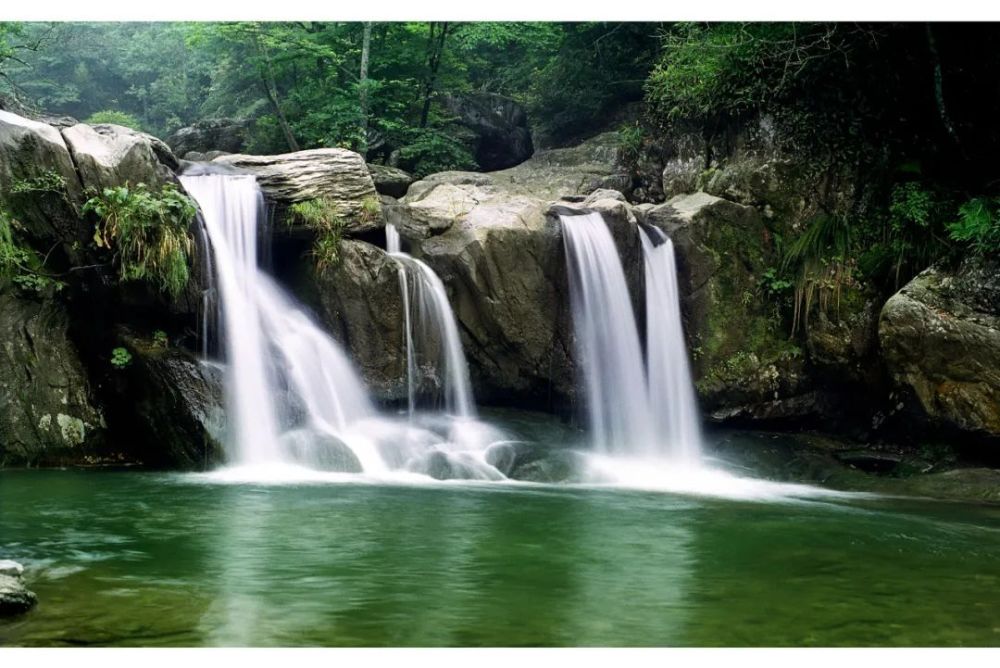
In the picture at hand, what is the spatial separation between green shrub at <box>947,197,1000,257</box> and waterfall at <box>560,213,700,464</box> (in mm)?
3575

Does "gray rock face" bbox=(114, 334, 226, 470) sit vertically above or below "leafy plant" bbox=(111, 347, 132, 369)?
below

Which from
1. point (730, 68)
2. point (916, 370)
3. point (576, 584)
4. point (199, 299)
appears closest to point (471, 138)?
point (730, 68)

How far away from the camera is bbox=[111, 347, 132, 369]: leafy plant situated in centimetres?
1003

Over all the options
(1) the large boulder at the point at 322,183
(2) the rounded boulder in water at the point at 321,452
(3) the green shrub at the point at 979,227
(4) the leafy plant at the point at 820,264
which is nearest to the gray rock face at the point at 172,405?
(2) the rounded boulder in water at the point at 321,452

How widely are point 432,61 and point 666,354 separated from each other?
8.81 m

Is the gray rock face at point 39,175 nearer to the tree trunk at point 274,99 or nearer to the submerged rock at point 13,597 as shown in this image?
the submerged rock at point 13,597

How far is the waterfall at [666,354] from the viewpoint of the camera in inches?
476

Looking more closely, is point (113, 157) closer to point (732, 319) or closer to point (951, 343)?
point (732, 319)

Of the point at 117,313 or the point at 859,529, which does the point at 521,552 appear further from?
the point at 117,313

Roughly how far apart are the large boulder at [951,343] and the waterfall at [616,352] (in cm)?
269

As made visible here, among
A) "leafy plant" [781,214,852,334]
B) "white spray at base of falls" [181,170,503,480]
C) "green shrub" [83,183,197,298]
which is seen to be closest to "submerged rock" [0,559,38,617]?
"white spray at base of falls" [181,170,503,480]

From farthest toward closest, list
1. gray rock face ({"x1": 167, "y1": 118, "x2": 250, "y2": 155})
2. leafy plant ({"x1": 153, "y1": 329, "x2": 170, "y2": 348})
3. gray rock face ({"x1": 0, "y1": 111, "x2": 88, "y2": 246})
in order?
gray rock face ({"x1": 167, "y1": 118, "x2": 250, "y2": 155}) → leafy plant ({"x1": 153, "y1": 329, "x2": 170, "y2": 348}) → gray rock face ({"x1": 0, "y1": 111, "x2": 88, "y2": 246})

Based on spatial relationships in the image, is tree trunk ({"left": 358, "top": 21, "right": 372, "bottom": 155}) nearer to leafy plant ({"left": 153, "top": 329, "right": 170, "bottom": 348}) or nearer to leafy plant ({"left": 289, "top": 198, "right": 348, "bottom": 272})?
leafy plant ({"left": 289, "top": 198, "right": 348, "bottom": 272})

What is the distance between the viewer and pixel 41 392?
9.95m
